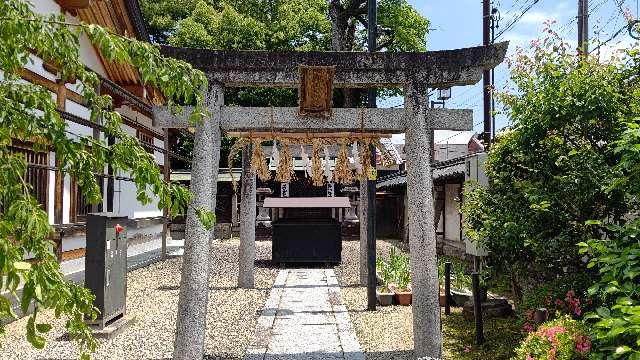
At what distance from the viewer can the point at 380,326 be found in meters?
8.80

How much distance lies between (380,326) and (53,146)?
717cm

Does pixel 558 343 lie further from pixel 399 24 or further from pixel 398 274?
pixel 399 24

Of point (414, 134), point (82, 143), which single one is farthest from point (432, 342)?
point (82, 143)

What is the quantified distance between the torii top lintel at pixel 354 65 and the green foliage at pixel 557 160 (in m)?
0.62

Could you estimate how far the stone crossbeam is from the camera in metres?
6.63

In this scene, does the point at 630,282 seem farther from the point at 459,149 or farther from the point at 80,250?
the point at 459,149

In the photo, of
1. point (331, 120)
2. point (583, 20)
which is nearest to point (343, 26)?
point (583, 20)

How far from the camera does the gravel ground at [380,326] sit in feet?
24.1

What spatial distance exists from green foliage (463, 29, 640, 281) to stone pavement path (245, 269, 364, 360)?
254 centimetres

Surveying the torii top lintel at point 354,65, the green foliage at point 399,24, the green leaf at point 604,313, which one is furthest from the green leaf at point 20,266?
the green foliage at point 399,24

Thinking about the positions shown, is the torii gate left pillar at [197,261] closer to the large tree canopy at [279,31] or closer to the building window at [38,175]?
the building window at [38,175]

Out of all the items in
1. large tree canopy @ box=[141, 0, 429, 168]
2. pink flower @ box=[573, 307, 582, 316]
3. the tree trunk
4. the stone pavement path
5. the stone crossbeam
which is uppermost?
large tree canopy @ box=[141, 0, 429, 168]

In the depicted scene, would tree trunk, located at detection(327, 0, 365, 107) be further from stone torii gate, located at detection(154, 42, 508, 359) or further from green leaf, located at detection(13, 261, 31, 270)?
green leaf, located at detection(13, 261, 31, 270)

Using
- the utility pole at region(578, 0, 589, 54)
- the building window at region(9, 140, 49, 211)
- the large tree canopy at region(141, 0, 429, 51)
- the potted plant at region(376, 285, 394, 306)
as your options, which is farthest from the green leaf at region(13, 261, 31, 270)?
the large tree canopy at region(141, 0, 429, 51)
